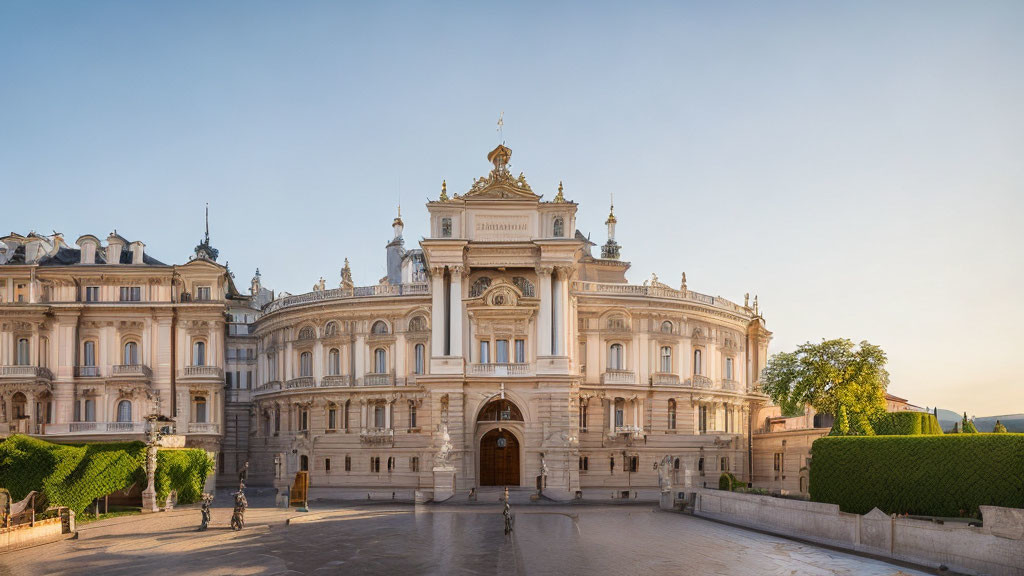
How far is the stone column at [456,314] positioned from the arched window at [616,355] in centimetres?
1423

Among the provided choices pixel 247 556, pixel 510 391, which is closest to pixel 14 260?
pixel 510 391

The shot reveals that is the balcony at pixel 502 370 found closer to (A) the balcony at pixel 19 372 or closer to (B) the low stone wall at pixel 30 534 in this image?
(B) the low stone wall at pixel 30 534

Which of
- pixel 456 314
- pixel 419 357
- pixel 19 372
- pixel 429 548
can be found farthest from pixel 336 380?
pixel 429 548

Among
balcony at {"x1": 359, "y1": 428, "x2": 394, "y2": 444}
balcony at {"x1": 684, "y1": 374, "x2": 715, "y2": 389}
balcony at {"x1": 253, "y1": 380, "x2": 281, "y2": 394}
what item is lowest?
balcony at {"x1": 359, "y1": 428, "x2": 394, "y2": 444}

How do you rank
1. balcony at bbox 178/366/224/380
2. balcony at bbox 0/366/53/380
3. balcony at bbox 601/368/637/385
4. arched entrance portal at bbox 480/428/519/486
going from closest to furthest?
arched entrance portal at bbox 480/428/519/486 → balcony at bbox 0/366/53/380 → balcony at bbox 601/368/637/385 → balcony at bbox 178/366/224/380

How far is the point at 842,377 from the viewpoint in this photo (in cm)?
5531

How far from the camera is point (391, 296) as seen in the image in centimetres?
6525

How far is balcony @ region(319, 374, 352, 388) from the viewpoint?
217ft

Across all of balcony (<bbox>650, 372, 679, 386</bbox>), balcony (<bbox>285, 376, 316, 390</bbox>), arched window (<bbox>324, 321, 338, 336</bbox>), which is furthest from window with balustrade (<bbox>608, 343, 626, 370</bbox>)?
balcony (<bbox>285, 376, 316, 390</bbox>)

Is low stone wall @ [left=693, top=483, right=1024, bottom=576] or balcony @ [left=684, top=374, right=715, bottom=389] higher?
balcony @ [left=684, top=374, right=715, bottom=389]

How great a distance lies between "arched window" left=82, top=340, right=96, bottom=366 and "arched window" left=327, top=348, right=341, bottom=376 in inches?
720

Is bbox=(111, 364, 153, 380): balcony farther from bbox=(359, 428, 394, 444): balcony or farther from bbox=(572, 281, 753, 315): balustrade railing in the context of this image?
bbox=(572, 281, 753, 315): balustrade railing

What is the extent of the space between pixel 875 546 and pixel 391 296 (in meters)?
41.4

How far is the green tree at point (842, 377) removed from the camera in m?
54.8
